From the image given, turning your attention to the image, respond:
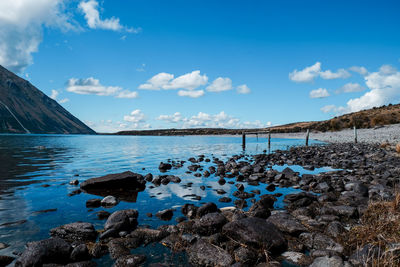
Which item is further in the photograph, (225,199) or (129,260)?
(225,199)

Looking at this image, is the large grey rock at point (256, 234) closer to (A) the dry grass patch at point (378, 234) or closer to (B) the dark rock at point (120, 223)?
(A) the dry grass patch at point (378, 234)

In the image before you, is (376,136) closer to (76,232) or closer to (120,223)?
(120,223)

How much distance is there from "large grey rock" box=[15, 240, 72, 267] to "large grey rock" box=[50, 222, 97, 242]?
0.98 metres

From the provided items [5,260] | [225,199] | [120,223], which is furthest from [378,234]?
[5,260]

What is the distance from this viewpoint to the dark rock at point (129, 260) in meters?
4.99

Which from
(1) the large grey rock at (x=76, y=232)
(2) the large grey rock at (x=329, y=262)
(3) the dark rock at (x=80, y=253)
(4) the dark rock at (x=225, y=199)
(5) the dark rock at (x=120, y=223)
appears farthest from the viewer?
(4) the dark rock at (x=225, y=199)

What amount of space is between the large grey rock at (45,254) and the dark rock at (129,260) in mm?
1154

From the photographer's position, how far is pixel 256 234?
18.4 feet

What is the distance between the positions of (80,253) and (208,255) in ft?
9.25

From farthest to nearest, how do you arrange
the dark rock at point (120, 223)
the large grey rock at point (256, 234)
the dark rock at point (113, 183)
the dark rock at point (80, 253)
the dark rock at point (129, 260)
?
1. the dark rock at point (113, 183)
2. the dark rock at point (120, 223)
3. the large grey rock at point (256, 234)
4. the dark rock at point (80, 253)
5. the dark rock at point (129, 260)

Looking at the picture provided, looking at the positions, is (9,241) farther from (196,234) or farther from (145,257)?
(196,234)

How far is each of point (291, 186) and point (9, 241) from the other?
11619 millimetres

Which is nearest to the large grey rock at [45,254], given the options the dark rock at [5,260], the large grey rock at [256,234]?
the dark rock at [5,260]

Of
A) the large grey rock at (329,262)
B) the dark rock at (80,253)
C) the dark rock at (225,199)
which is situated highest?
the large grey rock at (329,262)
